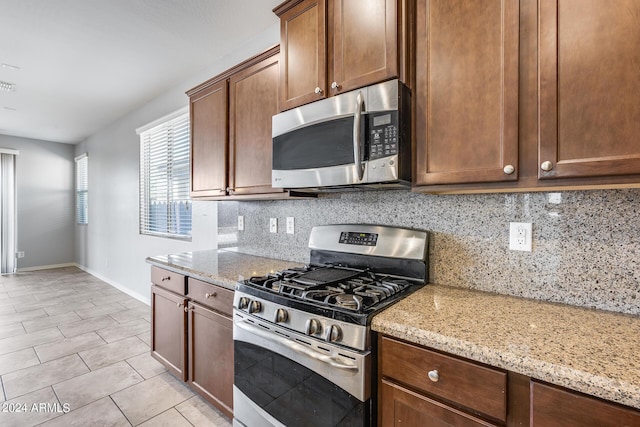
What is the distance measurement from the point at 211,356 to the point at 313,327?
1043mm

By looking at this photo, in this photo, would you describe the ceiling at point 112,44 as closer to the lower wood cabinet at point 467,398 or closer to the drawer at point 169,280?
the drawer at point 169,280

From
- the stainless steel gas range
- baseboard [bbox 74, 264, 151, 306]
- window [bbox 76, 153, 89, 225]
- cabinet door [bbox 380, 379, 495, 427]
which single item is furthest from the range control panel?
window [bbox 76, 153, 89, 225]

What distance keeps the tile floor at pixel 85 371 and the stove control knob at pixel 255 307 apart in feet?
3.27

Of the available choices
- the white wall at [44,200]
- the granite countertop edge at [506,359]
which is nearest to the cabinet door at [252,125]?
the granite countertop edge at [506,359]

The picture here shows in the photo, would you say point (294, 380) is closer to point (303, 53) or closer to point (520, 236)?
point (520, 236)

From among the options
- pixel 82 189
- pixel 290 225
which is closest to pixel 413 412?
pixel 290 225

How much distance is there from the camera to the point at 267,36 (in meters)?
2.51

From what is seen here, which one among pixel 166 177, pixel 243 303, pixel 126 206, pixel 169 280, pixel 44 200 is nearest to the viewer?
pixel 243 303

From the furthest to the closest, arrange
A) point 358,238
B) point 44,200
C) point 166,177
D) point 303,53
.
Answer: point 44,200, point 166,177, point 358,238, point 303,53

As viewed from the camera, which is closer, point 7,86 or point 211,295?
point 211,295

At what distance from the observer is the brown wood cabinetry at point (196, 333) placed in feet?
5.86

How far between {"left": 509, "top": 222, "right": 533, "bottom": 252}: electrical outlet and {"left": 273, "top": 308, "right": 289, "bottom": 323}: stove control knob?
40.3 inches

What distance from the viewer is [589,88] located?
964 millimetres

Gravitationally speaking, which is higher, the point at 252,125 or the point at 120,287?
the point at 252,125
